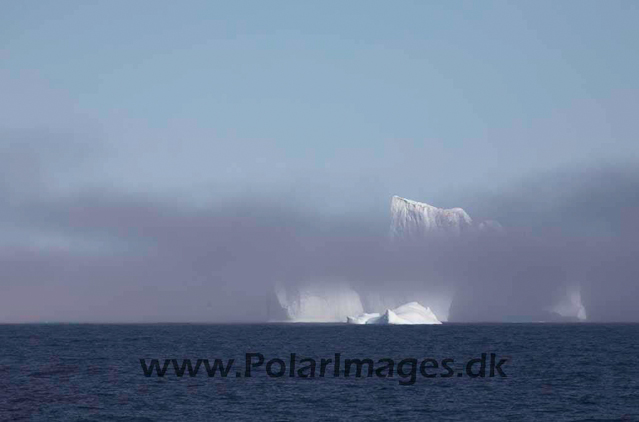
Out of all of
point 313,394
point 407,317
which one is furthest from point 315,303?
point 313,394

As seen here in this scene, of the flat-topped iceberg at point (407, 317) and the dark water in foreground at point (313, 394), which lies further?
the flat-topped iceberg at point (407, 317)

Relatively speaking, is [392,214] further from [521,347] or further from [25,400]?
[25,400]

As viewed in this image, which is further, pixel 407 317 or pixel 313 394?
pixel 407 317

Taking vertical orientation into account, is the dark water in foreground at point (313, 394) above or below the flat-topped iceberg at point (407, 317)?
below

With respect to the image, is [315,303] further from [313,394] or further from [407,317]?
[313,394]

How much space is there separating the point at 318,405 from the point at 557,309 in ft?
402

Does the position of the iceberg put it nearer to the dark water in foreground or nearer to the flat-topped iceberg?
the flat-topped iceberg

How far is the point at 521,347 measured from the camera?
241ft

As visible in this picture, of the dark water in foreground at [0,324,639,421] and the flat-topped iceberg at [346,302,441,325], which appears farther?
the flat-topped iceberg at [346,302,441,325]

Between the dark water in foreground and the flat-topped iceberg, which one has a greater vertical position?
the flat-topped iceberg

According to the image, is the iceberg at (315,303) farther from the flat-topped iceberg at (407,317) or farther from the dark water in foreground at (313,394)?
the dark water in foreground at (313,394)

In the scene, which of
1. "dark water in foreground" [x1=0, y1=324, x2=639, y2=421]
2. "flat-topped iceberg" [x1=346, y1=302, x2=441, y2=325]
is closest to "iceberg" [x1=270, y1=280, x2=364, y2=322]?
"flat-topped iceberg" [x1=346, y1=302, x2=441, y2=325]

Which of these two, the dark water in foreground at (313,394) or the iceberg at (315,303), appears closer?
the dark water in foreground at (313,394)

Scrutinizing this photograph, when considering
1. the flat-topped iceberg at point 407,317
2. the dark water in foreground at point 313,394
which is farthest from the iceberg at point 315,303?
the dark water in foreground at point 313,394
